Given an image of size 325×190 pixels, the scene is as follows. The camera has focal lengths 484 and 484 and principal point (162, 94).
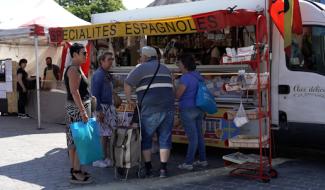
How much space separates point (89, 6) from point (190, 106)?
4523cm

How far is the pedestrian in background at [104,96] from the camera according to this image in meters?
6.74

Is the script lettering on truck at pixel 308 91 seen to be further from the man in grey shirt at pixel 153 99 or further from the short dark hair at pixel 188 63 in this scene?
the man in grey shirt at pixel 153 99

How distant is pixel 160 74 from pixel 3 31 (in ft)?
22.1

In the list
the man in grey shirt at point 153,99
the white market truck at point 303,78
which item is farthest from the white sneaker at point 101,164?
the white market truck at point 303,78

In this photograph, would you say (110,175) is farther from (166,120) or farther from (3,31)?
(3,31)

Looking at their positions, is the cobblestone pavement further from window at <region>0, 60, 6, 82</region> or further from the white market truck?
window at <region>0, 60, 6, 82</region>

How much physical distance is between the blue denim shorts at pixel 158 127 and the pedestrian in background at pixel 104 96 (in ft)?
2.44

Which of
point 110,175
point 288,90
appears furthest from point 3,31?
point 288,90

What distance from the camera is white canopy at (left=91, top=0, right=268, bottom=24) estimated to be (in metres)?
6.83

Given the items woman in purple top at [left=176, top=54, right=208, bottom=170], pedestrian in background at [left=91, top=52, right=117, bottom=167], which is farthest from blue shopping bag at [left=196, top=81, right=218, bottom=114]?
pedestrian in background at [left=91, top=52, right=117, bottom=167]

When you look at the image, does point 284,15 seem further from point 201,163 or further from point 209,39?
point 209,39

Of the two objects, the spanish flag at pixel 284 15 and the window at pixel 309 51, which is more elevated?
the spanish flag at pixel 284 15

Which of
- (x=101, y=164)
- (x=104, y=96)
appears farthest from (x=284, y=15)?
(x=101, y=164)

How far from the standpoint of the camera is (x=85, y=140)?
5.79 metres
